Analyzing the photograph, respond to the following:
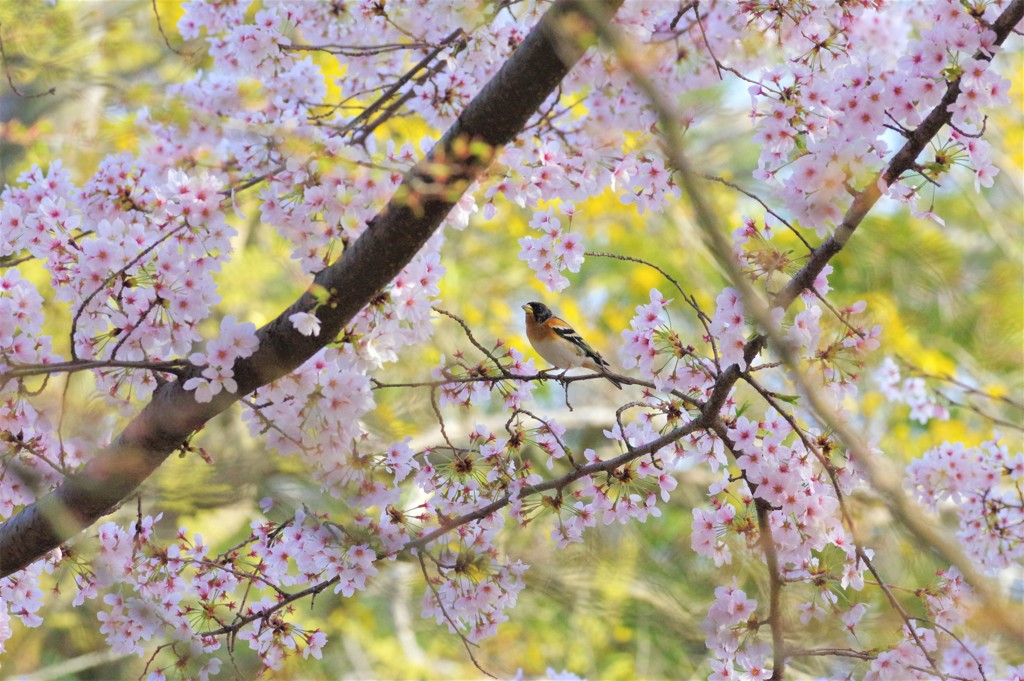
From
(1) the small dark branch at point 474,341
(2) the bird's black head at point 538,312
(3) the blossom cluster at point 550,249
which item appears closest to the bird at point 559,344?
(2) the bird's black head at point 538,312

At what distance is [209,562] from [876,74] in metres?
2.23

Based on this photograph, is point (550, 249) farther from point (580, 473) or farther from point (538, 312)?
point (538, 312)

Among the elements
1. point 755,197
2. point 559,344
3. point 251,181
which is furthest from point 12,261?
point 559,344

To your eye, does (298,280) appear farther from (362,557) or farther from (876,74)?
(876,74)

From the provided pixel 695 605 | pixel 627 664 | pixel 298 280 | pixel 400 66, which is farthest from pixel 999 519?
pixel 627 664

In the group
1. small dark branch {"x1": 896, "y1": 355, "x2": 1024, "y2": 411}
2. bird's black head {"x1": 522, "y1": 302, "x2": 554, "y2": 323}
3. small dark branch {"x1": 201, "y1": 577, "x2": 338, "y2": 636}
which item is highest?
bird's black head {"x1": 522, "y1": 302, "x2": 554, "y2": 323}

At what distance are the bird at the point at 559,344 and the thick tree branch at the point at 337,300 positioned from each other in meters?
1.59

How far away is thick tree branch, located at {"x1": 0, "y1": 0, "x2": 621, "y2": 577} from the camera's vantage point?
2123 mm

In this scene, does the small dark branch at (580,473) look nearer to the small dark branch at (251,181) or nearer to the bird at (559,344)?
the small dark branch at (251,181)

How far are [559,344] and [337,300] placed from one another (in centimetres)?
185

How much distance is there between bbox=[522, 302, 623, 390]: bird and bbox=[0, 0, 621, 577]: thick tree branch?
1587mm

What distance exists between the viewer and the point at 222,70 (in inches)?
139

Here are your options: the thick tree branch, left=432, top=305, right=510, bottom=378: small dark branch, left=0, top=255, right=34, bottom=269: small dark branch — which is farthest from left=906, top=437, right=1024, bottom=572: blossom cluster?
left=0, top=255, right=34, bottom=269: small dark branch

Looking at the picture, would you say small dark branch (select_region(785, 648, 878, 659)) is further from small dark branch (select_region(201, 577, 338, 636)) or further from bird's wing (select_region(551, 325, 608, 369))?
bird's wing (select_region(551, 325, 608, 369))
